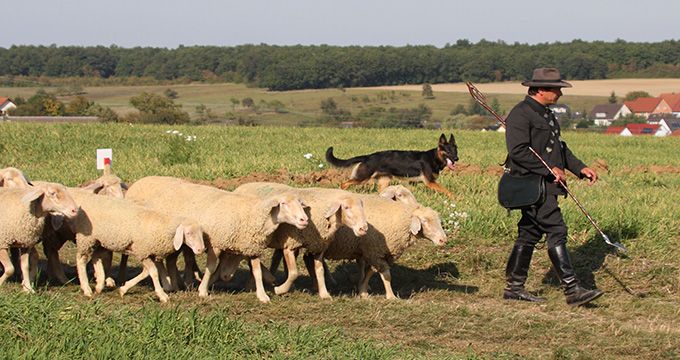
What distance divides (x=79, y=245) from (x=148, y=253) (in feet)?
2.47

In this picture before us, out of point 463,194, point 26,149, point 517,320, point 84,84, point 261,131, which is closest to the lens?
point 517,320

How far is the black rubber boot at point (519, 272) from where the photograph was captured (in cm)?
1070

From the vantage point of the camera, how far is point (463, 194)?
56.1ft

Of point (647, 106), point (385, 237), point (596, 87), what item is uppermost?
point (385, 237)

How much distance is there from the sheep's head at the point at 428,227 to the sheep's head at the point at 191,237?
240cm

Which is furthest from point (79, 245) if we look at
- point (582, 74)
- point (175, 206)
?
point (582, 74)

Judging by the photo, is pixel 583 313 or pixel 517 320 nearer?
pixel 517 320

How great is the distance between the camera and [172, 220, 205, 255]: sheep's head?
10062 millimetres

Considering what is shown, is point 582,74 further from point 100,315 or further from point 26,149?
point 100,315

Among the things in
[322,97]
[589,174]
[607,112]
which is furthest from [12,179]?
[607,112]

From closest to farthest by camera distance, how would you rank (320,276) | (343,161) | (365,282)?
1. (320,276)
2. (365,282)
3. (343,161)

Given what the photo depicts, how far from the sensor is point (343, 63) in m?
90.9

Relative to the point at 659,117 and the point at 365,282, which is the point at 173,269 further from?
the point at 659,117

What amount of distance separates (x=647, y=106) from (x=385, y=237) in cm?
7555
